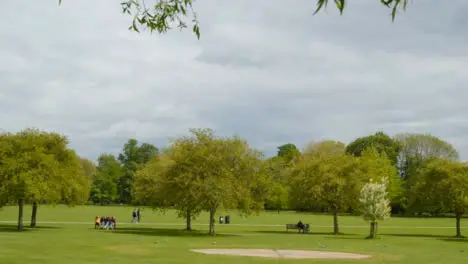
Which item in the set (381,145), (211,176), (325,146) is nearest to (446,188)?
(211,176)

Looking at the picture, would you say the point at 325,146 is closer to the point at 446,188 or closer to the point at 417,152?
the point at 417,152

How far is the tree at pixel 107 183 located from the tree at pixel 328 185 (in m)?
95.8

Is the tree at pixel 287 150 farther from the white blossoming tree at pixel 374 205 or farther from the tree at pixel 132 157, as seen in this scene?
the white blossoming tree at pixel 374 205

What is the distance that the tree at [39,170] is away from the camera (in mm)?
48156

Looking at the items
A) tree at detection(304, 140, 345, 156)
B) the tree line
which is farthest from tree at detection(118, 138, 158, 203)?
the tree line

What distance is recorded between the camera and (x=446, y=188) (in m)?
57.4

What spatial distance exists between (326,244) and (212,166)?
13022 millimetres

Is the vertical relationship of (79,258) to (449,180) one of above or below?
below

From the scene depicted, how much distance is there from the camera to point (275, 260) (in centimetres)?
3020

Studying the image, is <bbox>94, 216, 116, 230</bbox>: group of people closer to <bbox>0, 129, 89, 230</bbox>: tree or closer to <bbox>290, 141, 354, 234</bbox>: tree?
<bbox>0, 129, 89, 230</bbox>: tree

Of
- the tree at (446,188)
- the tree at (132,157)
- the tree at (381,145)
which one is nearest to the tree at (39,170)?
the tree at (446,188)

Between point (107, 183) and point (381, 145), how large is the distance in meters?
70.2

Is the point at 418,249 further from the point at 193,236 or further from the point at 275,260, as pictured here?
the point at 193,236

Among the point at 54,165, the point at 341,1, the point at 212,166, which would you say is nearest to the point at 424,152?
the point at 212,166
